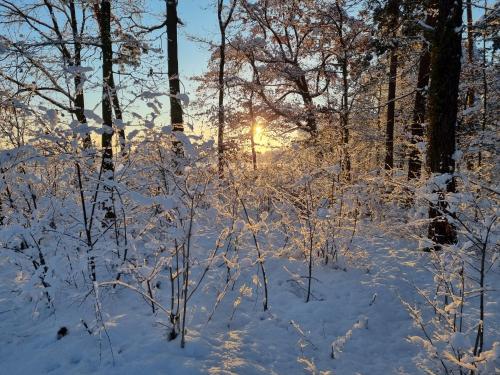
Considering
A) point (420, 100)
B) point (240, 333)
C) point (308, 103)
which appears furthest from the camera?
point (308, 103)

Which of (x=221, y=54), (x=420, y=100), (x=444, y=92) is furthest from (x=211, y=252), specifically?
(x=221, y=54)

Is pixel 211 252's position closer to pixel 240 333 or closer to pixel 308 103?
pixel 240 333

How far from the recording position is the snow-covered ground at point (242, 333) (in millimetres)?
3160

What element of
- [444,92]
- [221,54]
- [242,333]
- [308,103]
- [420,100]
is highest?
[221,54]

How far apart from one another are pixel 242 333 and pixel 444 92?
4.47 metres

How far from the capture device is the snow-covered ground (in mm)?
3160

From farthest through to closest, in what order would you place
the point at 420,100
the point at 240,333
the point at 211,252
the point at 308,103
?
the point at 308,103 → the point at 420,100 → the point at 211,252 → the point at 240,333

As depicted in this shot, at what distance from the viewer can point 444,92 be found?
18.2 feet

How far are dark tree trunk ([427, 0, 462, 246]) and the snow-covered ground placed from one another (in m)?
1.68

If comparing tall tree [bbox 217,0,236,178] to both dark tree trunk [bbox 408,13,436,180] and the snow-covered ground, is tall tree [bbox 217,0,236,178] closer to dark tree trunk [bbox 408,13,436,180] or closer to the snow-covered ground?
dark tree trunk [bbox 408,13,436,180]

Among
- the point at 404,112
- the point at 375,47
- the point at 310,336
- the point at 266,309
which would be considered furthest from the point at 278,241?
the point at 404,112

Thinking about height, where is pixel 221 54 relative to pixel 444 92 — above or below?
above

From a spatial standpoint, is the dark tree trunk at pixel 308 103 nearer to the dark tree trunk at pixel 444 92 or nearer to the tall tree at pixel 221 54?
the tall tree at pixel 221 54

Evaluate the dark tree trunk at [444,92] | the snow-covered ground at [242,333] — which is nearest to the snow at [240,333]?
the snow-covered ground at [242,333]
